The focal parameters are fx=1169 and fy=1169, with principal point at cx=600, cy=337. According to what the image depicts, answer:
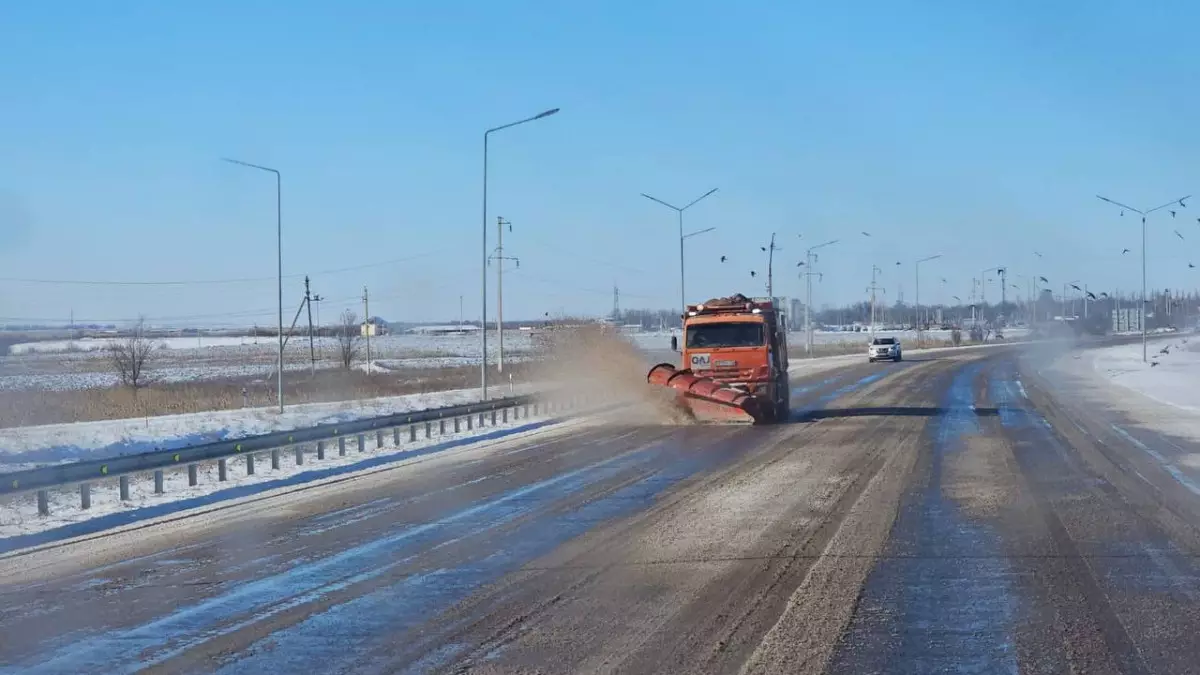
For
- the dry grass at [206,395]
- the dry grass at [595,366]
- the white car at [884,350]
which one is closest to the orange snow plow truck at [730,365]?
the dry grass at [595,366]

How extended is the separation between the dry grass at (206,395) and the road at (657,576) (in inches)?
782

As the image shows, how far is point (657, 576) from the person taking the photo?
10.0 metres

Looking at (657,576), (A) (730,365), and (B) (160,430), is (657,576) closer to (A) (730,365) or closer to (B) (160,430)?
(A) (730,365)

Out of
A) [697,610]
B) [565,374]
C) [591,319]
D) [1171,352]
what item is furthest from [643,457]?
[1171,352]

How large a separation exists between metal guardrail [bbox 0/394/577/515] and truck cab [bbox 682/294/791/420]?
17.7ft

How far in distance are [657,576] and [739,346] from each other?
18.9 metres

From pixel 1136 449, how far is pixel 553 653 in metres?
16.6

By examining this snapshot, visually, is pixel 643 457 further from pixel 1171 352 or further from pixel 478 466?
pixel 1171 352

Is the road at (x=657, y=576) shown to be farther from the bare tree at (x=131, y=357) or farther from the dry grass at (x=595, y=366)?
the bare tree at (x=131, y=357)

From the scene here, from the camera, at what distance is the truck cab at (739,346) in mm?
28297

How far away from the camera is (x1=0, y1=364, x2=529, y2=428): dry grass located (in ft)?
115

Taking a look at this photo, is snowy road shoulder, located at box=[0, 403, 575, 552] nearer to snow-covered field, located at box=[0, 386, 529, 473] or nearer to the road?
the road

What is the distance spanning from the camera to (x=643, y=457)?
→ 21.0 metres

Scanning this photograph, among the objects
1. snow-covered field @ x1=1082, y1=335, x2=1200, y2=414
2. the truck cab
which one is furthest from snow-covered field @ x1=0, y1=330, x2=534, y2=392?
the truck cab
